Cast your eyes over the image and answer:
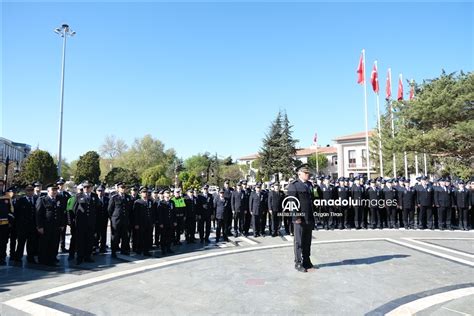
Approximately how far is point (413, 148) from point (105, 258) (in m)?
16.8

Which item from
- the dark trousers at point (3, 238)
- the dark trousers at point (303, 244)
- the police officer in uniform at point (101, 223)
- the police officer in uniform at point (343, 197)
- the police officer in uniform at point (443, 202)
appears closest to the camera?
the dark trousers at point (303, 244)

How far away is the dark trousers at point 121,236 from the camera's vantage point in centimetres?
866

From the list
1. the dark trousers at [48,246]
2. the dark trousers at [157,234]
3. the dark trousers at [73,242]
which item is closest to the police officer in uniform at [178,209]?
the dark trousers at [157,234]

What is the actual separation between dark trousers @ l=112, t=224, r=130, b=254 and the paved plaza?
363mm

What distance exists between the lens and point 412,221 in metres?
13.3

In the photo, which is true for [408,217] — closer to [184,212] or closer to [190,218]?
[190,218]

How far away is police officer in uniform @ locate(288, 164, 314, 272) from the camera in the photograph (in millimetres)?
7000

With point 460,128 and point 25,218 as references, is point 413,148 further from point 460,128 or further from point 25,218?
point 25,218

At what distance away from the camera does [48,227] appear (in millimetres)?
8086

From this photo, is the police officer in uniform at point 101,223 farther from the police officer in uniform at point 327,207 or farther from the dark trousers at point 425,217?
the dark trousers at point 425,217

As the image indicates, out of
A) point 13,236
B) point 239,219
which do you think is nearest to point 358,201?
point 239,219

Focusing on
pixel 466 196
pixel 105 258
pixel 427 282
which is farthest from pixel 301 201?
pixel 466 196

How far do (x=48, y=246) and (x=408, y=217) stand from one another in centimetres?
1253

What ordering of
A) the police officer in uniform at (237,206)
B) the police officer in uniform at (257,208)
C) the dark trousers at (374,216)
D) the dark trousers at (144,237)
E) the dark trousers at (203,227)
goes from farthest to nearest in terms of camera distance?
the dark trousers at (374,216) < the police officer in uniform at (237,206) < the police officer in uniform at (257,208) < the dark trousers at (203,227) < the dark trousers at (144,237)
